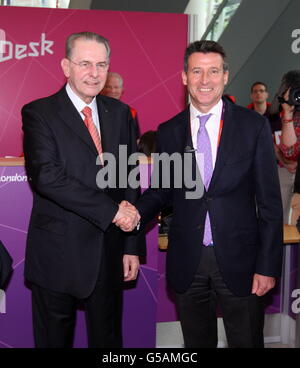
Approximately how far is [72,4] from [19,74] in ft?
16.1

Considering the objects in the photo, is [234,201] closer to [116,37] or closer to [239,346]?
[239,346]

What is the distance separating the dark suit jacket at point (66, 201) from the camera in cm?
215

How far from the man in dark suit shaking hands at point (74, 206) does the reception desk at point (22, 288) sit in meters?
0.57

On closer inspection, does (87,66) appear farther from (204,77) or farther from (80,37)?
(204,77)

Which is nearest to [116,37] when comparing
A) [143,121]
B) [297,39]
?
[143,121]

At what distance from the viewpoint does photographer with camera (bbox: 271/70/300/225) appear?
334 cm

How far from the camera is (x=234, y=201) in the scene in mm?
2170

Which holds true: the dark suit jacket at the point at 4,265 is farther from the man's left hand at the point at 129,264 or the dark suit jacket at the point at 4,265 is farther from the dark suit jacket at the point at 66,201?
the man's left hand at the point at 129,264

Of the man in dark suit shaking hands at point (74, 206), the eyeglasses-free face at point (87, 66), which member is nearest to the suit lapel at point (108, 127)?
the man in dark suit shaking hands at point (74, 206)

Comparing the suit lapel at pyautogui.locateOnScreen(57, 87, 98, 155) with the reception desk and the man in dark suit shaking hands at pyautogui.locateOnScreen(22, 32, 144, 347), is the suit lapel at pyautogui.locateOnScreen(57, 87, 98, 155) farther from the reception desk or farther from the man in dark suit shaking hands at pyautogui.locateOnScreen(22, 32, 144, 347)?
the reception desk

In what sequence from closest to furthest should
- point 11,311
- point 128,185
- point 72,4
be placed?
point 128,185
point 11,311
point 72,4

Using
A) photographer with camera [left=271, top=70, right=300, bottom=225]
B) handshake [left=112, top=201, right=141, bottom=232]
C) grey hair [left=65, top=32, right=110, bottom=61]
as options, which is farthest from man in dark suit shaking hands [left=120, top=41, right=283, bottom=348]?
photographer with camera [left=271, top=70, right=300, bottom=225]

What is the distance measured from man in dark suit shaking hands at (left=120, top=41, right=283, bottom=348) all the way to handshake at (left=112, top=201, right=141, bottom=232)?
202 mm

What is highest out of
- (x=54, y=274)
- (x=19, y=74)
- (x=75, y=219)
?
(x=19, y=74)
